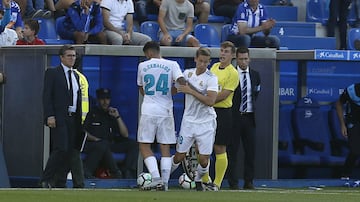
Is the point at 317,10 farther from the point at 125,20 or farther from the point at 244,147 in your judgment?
the point at 244,147

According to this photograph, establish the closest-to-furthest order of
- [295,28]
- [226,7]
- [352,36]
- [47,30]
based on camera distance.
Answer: [47,30] → [226,7] → [352,36] → [295,28]

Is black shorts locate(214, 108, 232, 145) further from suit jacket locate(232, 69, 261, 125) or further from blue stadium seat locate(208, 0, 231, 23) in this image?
blue stadium seat locate(208, 0, 231, 23)

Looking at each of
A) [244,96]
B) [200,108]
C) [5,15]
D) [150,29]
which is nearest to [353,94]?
[244,96]

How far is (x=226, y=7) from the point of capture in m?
22.1

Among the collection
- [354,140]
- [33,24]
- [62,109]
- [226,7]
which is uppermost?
[226,7]

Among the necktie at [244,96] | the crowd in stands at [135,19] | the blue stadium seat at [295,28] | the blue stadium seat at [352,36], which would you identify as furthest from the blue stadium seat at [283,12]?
Answer: the necktie at [244,96]

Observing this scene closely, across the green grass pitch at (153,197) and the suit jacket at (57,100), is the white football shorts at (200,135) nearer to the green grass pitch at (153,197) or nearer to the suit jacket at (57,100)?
the green grass pitch at (153,197)

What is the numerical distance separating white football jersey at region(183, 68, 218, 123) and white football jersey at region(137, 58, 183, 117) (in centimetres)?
26

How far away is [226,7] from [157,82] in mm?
6503

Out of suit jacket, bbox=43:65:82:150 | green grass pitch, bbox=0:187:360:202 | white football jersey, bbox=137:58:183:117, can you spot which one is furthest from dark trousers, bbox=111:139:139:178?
green grass pitch, bbox=0:187:360:202

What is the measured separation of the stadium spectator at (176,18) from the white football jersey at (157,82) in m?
4.10

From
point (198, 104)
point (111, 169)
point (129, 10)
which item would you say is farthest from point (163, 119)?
point (129, 10)

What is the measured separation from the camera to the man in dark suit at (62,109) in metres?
16.3

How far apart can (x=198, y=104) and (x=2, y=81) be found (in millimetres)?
3774
